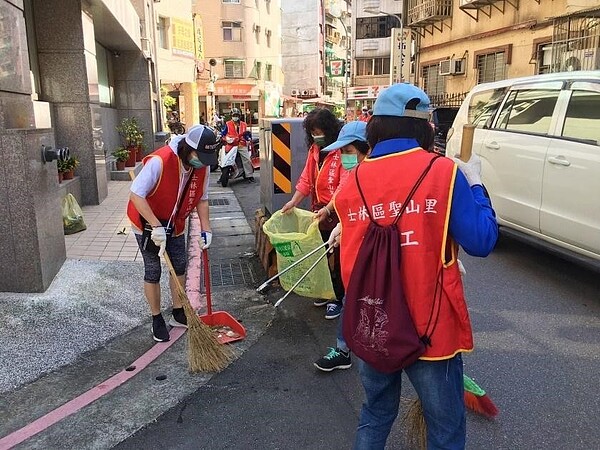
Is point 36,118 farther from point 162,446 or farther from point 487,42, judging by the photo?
point 487,42

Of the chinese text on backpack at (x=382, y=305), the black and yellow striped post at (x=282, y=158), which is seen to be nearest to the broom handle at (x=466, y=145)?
the chinese text on backpack at (x=382, y=305)

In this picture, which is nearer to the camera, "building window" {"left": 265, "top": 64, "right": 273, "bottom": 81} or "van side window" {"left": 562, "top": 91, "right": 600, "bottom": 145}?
"van side window" {"left": 562, "top": 91, "right": 600, "bottom": 145}

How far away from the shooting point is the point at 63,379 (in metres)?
3.46

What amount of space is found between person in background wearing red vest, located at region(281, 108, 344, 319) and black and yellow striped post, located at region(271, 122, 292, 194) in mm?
1949

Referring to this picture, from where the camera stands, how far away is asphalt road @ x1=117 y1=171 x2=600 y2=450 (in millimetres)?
2820

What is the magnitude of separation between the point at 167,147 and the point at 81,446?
1923 mm

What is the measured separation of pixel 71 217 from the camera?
6.54m

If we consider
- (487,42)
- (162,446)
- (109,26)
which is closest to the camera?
(162,446)

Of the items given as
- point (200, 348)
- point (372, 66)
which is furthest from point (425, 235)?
point (372, 66)

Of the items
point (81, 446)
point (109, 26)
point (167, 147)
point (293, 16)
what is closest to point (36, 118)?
point (167, 147)

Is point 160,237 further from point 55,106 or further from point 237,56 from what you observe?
point 237,56

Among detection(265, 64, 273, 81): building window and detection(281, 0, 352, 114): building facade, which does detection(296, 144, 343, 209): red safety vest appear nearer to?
detection(265, 64, 273, 81): building window

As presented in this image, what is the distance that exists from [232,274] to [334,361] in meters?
2.40

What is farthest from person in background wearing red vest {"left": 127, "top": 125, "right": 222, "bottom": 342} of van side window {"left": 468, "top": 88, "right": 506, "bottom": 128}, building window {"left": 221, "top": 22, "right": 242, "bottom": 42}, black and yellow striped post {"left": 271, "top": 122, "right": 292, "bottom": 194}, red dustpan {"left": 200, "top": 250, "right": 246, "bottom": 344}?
building window {"left": 221, "top": 22, "right": 242, "bottom": 42}
